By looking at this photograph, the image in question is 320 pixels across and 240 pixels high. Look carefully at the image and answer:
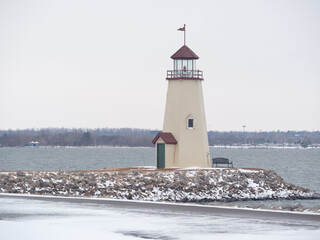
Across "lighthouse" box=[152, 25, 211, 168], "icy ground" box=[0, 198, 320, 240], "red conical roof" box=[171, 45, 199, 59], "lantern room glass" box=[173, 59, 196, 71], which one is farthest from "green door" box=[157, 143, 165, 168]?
"icy ground" box=[0, 198, 320, 240]

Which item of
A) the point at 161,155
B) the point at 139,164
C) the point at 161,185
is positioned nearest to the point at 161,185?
the point at 161,185

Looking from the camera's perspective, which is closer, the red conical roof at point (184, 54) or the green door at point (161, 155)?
the red conical roof at point (184, 54)

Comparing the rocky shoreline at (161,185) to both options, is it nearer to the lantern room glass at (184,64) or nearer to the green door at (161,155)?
the green door at (161,155)

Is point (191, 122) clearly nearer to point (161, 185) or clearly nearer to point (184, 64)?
point (184, 64)

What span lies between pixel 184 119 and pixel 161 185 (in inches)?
273

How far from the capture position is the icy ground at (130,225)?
1530cm

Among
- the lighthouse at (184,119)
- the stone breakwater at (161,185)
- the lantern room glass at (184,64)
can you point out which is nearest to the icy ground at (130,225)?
the stone breakwater at (161,185)

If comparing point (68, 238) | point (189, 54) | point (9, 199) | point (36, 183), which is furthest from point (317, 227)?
point (189, 54)

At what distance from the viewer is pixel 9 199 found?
2414cm

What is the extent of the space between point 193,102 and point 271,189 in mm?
7349

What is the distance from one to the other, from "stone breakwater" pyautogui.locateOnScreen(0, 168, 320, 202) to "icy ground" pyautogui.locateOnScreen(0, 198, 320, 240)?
13609 mm

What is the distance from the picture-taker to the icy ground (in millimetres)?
15305

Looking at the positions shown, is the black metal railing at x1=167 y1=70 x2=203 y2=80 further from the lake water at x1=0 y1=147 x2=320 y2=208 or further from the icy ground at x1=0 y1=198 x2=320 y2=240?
the icy ground at x1=0 y1=198 x2=320 y2=240

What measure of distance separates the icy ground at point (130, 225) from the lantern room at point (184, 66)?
80.2 feet
